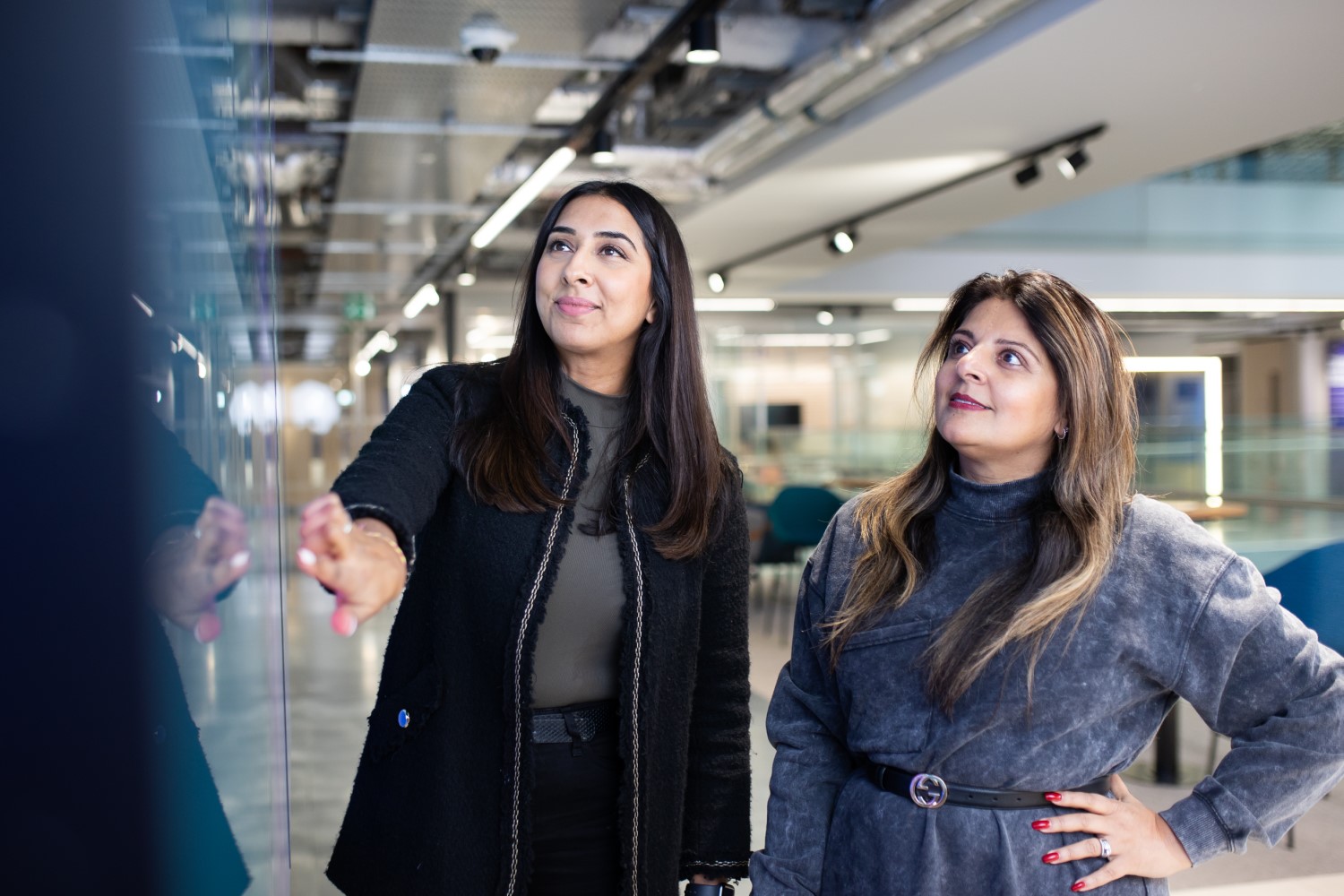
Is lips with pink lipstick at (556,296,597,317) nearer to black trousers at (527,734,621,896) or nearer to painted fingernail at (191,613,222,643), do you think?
black trousers at (527,734,621,896)

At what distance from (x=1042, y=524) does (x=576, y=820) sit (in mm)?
735

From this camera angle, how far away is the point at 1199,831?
1467 millimetres

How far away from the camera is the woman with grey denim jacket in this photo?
142 centimetres

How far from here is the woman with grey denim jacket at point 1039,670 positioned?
4.66ft

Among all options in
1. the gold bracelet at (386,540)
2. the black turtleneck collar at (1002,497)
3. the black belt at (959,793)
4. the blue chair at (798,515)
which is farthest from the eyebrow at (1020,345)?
the blue chair at (798,515)

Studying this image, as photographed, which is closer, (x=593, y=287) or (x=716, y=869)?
(x=593, y=287)

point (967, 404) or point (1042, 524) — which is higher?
point (967, 404)

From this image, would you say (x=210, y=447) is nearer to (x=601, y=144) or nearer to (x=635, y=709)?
(x=635, y=709)

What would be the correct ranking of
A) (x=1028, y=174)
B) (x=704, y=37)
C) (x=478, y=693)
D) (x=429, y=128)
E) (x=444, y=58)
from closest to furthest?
(x=478, y=693) → (x=704, y=37) → (x=444, y=58) → (x=1028, y=174) → (x=429, y=128)

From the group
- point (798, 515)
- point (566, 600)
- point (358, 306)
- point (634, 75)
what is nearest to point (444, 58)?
point (634, 75)

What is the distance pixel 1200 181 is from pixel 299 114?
9.50 m

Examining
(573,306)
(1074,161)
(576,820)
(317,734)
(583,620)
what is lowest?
(317,734)

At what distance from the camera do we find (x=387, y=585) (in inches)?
38.2

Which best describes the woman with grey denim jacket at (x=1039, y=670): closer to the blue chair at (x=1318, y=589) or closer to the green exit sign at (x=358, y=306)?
the blue chair at (x=1318, y=589)
